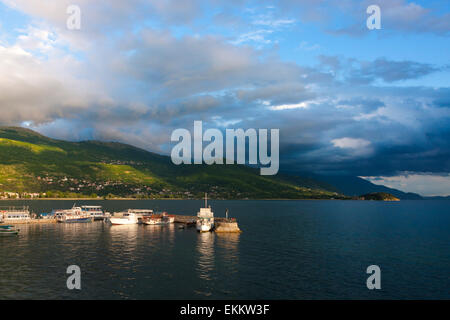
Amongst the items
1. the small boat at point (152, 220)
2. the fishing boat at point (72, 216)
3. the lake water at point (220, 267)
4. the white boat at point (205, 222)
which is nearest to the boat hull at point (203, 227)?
the white boat at point (205, 222)

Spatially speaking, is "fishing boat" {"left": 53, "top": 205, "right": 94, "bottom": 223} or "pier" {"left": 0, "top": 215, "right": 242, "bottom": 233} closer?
"pier" {"left": 0, "top": 215, "right": 242, "bottom": 233}

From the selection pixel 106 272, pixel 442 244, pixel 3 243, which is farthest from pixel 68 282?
pixel 442 244

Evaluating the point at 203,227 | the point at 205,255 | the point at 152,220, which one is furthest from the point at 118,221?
the point at 205,255

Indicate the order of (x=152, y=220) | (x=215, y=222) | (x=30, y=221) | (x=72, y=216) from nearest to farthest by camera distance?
(x=215, y=222), (x=30, y=221), (x=152, y=220), (x=72, y=216)

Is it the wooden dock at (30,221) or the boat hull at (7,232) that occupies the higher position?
the boat hull at (7,232)

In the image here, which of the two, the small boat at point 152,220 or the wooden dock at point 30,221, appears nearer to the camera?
the wooden dock at point 30,221

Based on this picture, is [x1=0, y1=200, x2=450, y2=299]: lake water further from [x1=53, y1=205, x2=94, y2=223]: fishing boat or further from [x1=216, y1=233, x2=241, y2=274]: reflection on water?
[x1=53, y1=205, x2=94, y2=223]: fishing boat

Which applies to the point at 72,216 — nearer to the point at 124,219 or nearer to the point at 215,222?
the point at 124,219

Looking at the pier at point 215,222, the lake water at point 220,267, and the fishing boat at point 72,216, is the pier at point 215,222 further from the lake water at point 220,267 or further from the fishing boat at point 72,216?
the lake water at point 220,267

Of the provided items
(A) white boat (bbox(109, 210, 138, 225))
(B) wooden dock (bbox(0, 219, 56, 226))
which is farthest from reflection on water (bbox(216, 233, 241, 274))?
(B) wooden dock (bbox(0, 219, 56, 226))

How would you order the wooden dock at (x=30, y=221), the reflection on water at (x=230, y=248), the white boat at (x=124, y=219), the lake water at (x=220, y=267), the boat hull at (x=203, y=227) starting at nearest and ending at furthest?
the lake water at (x=220, y=267) → the reflection on water at (x=230, y=248) → the boat hull at (x=203, y=227) → the wooden dock at (x=30, y=221) → the white boat at (x=124, y=219)

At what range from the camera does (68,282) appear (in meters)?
56.7

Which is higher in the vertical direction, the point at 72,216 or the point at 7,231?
the point at 7,231
